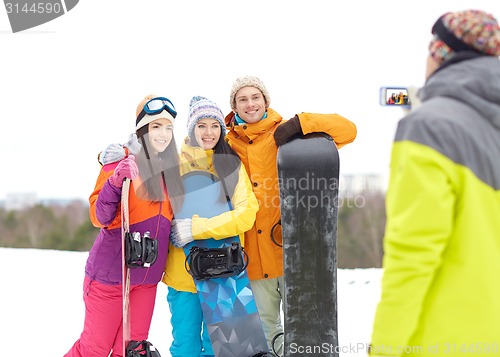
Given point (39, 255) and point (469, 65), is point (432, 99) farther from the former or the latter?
point (39, 255)

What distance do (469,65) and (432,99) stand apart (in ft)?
0.40

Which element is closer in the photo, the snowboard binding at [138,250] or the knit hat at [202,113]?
the snowboard binding at [138,250]

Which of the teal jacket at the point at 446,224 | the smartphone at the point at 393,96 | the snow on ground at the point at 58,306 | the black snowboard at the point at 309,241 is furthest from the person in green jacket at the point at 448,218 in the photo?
the snow on ground at the point at 58,306

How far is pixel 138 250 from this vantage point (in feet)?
8.86

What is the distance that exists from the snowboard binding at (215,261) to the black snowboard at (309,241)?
10.1 inches

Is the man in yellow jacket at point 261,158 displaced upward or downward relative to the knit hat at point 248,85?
downward

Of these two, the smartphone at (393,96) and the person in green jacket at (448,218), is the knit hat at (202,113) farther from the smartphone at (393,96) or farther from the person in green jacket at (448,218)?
the person in green jacket at (448,218)

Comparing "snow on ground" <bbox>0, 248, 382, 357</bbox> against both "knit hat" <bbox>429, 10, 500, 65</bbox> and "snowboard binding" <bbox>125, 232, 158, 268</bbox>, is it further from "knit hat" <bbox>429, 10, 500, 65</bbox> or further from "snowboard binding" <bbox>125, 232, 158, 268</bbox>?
"knit hat" <bbox>429, 10, 500, 65</bbox>

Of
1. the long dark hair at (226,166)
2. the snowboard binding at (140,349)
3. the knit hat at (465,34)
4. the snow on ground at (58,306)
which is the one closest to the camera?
the knit hat at (465,34)

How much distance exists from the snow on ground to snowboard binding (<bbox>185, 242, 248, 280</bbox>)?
1481 mm

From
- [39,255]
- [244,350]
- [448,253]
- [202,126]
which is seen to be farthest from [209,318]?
[39,255]

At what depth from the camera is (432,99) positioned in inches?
55.1

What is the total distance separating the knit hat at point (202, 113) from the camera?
9.89ft

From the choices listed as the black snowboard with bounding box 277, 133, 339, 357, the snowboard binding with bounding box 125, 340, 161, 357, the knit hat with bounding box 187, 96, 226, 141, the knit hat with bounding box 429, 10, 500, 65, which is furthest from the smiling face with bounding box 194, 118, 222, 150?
the knit hat with bounding box 429, 10, 500, 65
